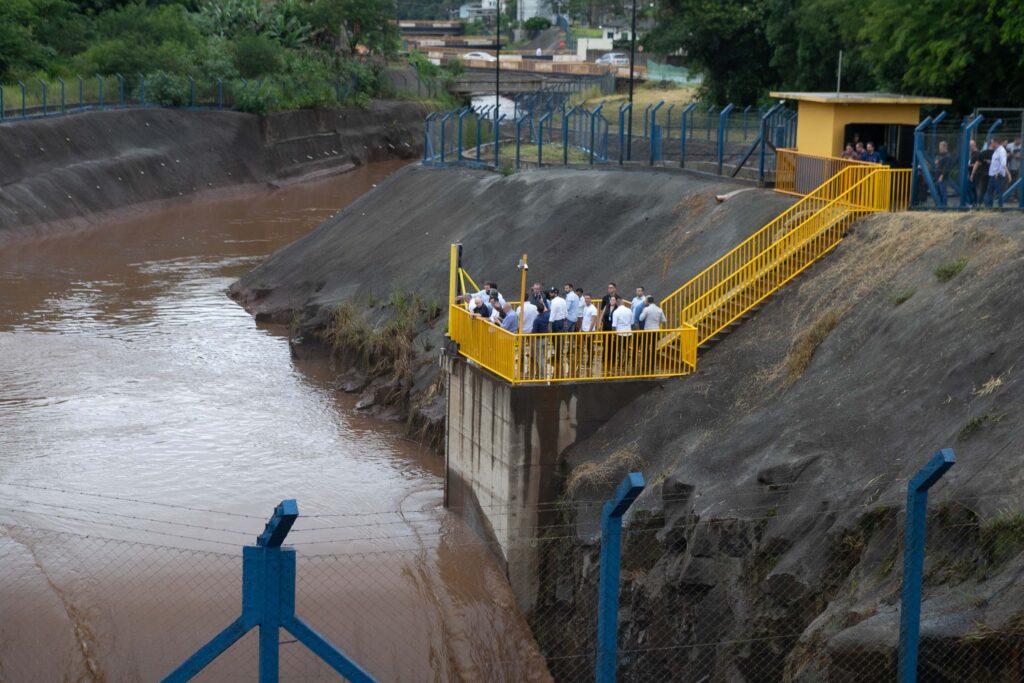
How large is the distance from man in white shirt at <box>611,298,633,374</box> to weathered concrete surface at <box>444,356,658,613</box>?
0.29 metres

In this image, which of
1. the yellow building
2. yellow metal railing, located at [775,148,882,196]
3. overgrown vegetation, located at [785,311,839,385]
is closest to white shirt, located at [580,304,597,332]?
overgrown vegetation, located at [785,311,839,385]

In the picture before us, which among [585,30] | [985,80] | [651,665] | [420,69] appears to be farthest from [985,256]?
[585,30]

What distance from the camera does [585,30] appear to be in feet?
533

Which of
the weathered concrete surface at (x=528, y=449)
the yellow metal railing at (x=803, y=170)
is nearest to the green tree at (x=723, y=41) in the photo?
the yellow metal railing at (x=803, y=170)

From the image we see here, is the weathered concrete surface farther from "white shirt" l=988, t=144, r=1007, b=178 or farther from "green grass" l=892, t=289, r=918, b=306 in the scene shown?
"white shirt" l=988, t=144, r=1007, b=178

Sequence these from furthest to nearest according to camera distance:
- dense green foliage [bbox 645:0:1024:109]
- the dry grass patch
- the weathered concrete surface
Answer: dense green foliage [bbox 645:0:1024:109] < the weathered concrete surface < the dry grass patch

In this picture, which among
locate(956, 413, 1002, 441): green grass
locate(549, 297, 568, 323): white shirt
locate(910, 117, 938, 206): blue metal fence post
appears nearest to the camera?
locate(956, 413, 1002, 441): green grass

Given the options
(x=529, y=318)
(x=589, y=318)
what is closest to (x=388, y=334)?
(x=529, y=318)

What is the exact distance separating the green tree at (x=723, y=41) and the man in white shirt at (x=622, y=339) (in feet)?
135

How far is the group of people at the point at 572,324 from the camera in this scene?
21.2 meters

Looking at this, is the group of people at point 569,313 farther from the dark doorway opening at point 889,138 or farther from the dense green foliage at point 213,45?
the dense green foliage at point 213,45

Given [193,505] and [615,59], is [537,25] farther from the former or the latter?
[193,505]

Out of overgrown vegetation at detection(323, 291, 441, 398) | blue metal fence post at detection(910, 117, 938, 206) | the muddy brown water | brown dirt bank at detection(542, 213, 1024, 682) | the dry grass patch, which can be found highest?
blue metal fence post at detection(910, 117, 938, 206)

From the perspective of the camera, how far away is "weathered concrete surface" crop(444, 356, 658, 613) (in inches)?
826
